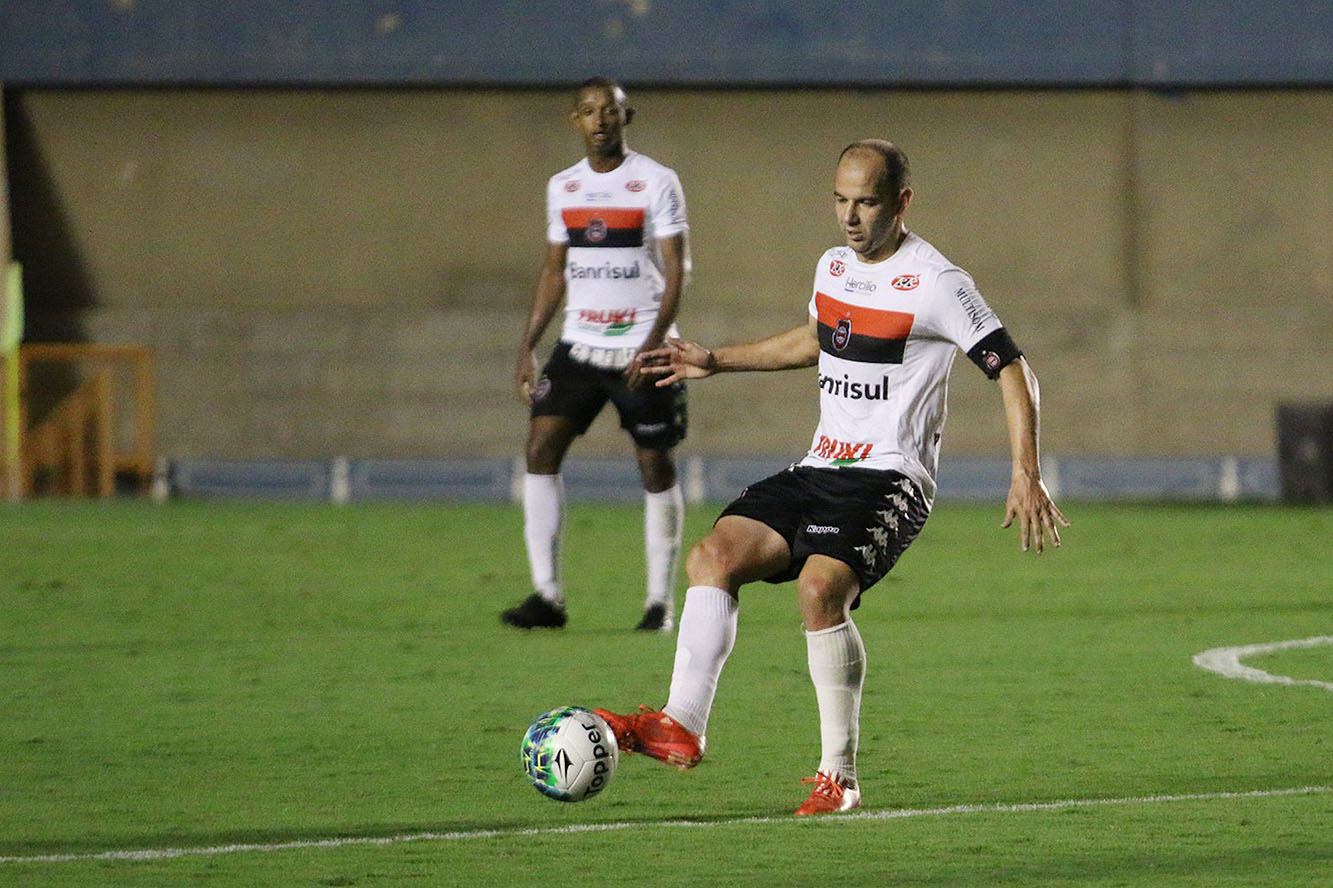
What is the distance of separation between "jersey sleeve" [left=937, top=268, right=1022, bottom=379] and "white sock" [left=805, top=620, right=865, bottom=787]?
753mm

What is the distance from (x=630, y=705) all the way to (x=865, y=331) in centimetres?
201

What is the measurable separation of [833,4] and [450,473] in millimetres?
7246

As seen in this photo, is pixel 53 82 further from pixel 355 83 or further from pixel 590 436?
pixel 590 436

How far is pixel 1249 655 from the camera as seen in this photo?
28.4ft

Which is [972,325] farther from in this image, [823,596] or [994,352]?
[823,596]

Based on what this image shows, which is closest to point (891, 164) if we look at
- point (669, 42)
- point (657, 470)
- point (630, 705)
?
point (630, 705)

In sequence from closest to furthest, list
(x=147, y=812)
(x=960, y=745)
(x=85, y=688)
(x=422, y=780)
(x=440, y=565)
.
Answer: (x=147, y=812) < (x=422, y=780) < (x=960, y=745) < (x=85, y=688) < (x=440, y=565)

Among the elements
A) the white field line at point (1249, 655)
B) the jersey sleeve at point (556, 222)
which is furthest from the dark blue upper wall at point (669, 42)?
the white field line at point (1249, 655)

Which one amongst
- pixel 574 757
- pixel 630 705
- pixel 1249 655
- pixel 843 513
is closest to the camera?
pixel 574 757

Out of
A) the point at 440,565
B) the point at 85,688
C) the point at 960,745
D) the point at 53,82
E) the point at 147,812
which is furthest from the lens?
the point at 53,82

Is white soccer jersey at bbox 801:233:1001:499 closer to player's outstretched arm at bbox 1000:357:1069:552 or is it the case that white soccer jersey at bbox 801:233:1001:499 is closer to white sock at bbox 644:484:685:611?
player's outstretched arm at bbox 1000:357:1069:552

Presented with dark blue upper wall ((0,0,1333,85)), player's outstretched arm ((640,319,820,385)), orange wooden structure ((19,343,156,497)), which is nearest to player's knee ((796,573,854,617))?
player's outstretched arm ((640,319,820,385))

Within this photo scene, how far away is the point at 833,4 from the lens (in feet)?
85.1

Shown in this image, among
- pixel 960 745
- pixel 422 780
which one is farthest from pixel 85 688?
pixel 960 745
